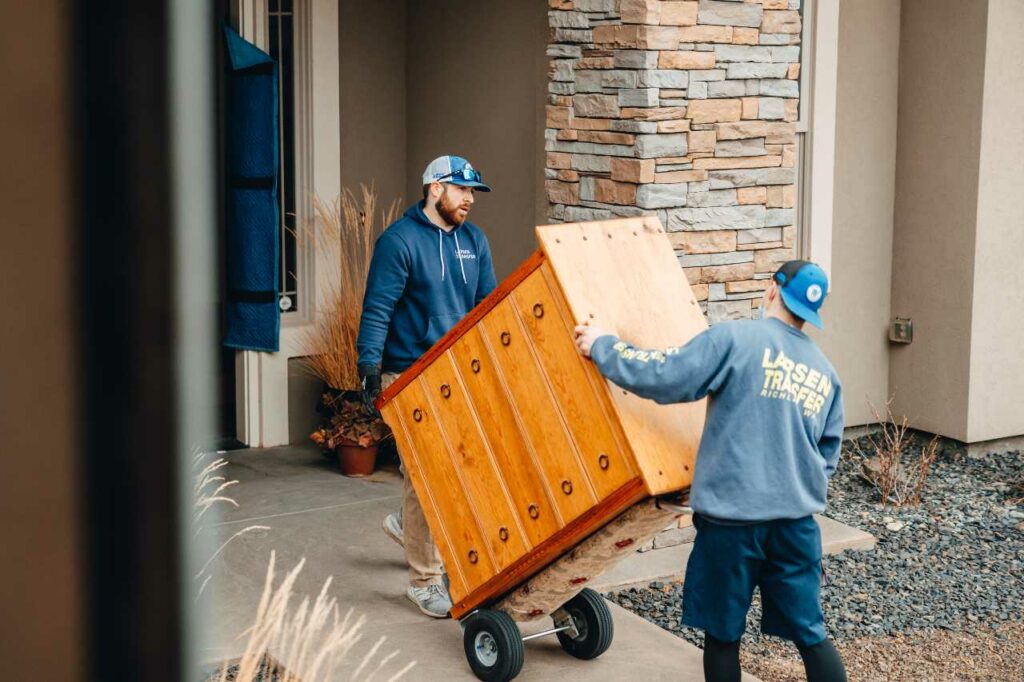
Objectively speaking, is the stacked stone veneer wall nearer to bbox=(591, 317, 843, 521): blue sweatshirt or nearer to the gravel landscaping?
the gravel landscaping

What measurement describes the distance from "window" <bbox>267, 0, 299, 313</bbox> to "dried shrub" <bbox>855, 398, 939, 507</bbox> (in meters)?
3.59

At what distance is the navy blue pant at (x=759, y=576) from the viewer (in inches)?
161

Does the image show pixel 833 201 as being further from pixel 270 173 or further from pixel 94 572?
pixel 94 572

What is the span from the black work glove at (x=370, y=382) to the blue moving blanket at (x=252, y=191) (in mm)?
2443

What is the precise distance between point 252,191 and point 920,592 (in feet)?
13.7

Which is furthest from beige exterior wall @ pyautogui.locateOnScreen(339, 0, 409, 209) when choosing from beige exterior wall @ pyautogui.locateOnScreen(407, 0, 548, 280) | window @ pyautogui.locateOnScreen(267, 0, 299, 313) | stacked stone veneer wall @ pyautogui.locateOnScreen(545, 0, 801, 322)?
stacked stone veneer wall @ pyautogui.locateOnScreen(545, 0, 801, 322)

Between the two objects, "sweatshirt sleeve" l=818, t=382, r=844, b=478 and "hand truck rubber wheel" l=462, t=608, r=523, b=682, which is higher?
"sweatshirt sleeve" l=818, t=382, r=844, b=478

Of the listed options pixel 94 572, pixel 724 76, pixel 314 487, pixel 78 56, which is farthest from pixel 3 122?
pixel 314 487

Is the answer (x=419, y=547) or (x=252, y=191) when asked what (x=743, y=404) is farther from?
(x=252, y=191)

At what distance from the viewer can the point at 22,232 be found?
675mm

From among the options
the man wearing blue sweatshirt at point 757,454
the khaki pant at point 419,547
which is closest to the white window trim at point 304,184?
the khaki pant at point 419,547

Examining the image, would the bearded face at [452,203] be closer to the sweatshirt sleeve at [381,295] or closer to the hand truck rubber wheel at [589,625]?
the sweatshirt sleeve at [381,295]

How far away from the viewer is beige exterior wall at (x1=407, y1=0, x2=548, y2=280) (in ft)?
25.5

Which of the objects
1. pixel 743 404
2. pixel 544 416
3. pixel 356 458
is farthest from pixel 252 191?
pixel 743 404
